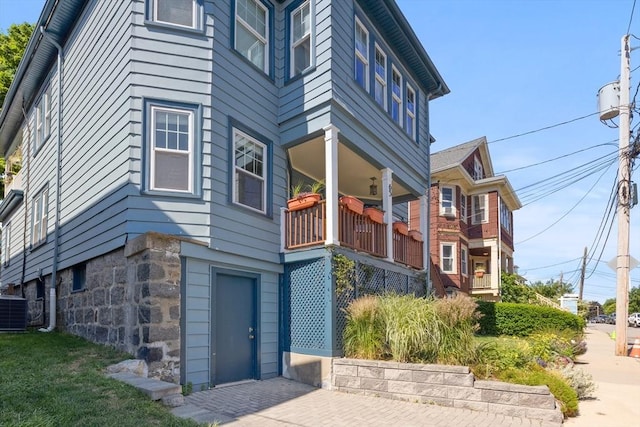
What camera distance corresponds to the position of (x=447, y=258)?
74.8 ft

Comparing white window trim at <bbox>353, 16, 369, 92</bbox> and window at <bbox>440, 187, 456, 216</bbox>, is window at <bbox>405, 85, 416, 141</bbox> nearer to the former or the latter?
white window trim at <bbox>353, 16, 369, 92</bbox>

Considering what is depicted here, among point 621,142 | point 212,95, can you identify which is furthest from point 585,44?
point 212,95

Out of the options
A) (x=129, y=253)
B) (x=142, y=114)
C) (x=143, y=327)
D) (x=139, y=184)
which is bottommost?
(x=143, y=327)

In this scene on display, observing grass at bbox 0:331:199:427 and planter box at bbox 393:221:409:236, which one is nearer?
grass at bbox 0:331:199:427

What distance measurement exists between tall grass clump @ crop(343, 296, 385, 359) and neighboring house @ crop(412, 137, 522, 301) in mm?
14416

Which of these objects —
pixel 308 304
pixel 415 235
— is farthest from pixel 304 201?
pixel 415 235

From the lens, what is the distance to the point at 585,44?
1104 centimetres

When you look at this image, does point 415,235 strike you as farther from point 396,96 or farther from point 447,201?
point 447,201

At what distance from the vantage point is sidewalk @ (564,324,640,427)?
242 inches

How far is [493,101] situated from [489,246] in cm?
1247

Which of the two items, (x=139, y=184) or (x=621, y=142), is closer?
(x=139, y=184)

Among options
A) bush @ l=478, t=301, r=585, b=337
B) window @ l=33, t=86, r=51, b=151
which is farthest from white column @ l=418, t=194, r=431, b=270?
window @ l=33, t=86, r=51, b=151

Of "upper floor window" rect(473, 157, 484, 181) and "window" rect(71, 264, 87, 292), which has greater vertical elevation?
"upper floor window" rect(473, 157, 484, 181)

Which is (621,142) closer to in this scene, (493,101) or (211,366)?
(493,101)
